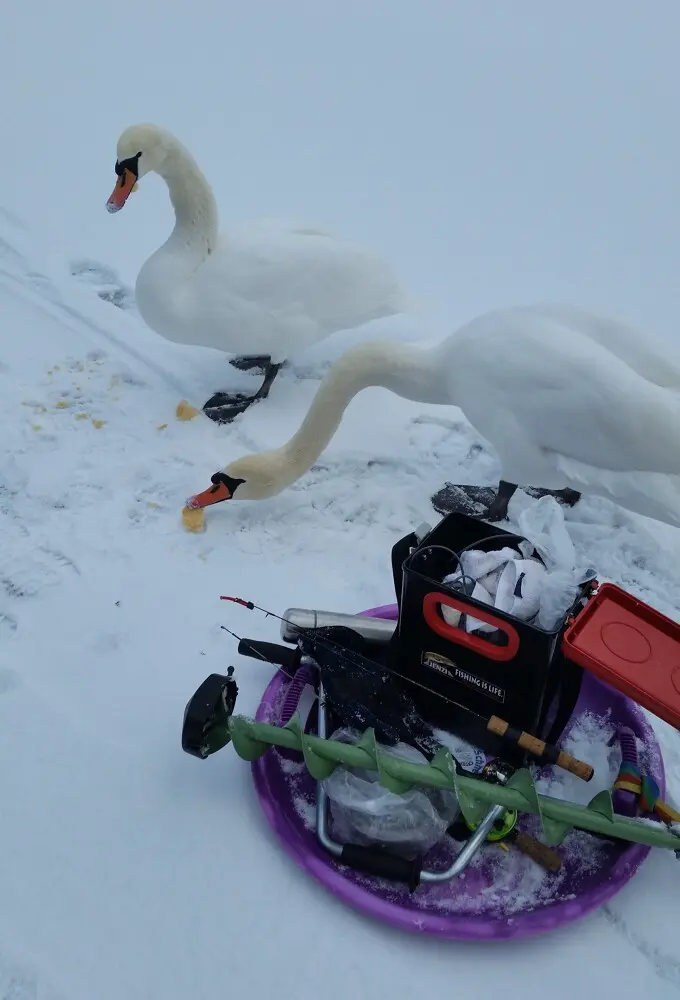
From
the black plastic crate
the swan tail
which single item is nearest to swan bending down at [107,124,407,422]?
the swan tail

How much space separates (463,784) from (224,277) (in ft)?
6.57

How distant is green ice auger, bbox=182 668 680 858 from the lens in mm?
1396

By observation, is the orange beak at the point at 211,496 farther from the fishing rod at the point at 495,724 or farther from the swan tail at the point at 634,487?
the swan tail at the point at 634,487

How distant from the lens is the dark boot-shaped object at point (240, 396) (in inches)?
113

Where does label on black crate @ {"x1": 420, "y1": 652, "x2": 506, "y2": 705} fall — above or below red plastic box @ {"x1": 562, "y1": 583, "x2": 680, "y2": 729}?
below

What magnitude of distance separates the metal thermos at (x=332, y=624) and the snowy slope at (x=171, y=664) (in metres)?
0.14

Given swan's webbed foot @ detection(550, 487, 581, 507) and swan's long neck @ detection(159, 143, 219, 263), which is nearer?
swan's webbed foot @ detection(550, 487, 581, 507)

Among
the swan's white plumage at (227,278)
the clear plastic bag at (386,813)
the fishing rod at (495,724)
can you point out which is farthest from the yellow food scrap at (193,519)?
the clear plastic bag at (386,813)

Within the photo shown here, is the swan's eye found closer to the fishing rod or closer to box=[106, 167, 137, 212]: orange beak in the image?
box=[106, 167, 137, 212]: orange beak

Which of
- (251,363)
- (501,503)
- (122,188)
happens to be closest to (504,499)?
(501,503)

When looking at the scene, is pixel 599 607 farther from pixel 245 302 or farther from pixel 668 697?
pixel 245 302

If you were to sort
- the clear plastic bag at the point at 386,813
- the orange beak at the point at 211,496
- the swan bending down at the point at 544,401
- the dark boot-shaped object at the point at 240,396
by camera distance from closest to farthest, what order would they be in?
the clear plastic bag at the point at 386,813 → the swan bending down at the point at 544,401 → the orange beak at the point at 211,496 → the dark boot-shaped object at the point at 240,396

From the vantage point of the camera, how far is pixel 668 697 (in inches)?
55.2

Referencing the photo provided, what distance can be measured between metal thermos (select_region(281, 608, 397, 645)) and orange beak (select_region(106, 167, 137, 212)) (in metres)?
1.80
